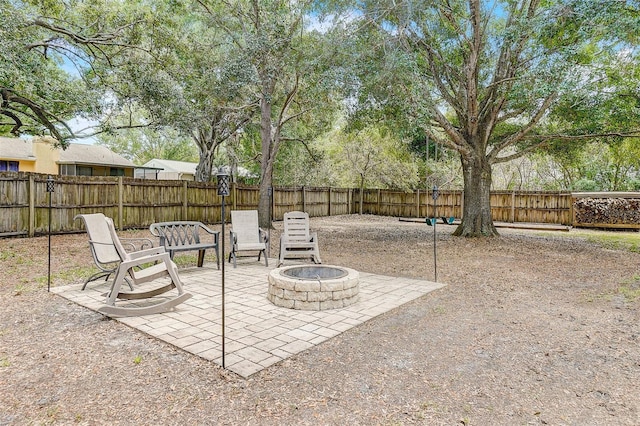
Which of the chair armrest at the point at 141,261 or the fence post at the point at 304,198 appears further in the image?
the fence post at the point at 304,198

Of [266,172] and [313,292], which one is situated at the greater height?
[266,172]

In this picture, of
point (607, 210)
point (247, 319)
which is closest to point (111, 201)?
point (247, 319)

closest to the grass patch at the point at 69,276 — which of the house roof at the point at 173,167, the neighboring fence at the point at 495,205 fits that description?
the neighboring fence at the point at 495,205

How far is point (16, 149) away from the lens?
1928cm

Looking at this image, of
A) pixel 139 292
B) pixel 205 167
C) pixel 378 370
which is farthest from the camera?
pixel 205 167

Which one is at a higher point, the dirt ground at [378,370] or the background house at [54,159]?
the background house at [54,159]

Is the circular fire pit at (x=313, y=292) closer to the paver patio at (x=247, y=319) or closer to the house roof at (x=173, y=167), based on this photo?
the paver patio at (x=247, y=319)

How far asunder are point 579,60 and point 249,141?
554 inches

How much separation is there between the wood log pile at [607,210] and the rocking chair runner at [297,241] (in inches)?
478

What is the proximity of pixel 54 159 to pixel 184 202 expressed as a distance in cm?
1285

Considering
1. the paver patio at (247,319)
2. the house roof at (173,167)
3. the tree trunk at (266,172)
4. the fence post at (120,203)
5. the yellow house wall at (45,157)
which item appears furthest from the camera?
the house roof at (173,167)

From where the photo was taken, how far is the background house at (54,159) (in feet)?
62.5

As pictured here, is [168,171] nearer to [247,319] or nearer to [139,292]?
[139,292]

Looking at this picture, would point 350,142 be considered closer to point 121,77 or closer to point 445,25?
point 445,25
